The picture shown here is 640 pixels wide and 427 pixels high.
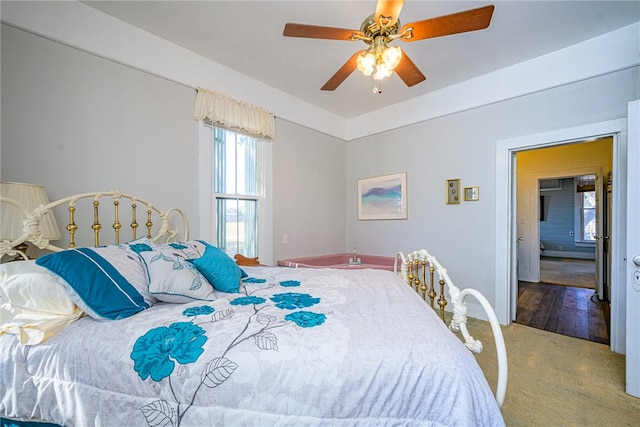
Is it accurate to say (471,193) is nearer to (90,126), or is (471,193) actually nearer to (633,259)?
(633,259)

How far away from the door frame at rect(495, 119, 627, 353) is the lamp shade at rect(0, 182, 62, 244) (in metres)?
3.85

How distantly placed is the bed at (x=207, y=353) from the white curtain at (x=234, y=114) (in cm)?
163

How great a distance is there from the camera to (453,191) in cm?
327

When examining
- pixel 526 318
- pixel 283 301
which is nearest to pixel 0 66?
pixel 283 301

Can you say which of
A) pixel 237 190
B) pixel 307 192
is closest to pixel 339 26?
pixel 237 190

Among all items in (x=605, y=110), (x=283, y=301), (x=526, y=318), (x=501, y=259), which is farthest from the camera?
(x=526, y=318)

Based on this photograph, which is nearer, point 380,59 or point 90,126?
point 380,59

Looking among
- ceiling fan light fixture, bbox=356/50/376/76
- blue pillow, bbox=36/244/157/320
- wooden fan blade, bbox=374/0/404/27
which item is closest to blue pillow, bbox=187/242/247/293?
blue pillow, bbox=36/244/157/320

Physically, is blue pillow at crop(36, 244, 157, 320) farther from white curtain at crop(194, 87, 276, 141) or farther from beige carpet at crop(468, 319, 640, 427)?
beige carpet at crop(468, 319, 640, 427)

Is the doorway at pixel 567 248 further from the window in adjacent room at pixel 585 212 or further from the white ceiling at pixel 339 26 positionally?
the white ceiling at pixel 339 26

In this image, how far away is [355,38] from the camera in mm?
1661

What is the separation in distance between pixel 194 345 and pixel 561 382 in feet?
8.24

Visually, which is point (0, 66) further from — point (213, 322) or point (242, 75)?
point (213, 322)

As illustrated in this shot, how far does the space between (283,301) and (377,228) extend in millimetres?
2802
